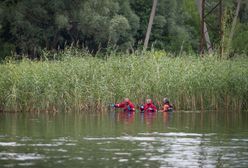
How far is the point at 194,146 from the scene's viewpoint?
20297 millimetres

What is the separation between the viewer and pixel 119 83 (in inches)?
1250

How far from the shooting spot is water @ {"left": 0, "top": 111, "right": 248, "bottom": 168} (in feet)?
58.1

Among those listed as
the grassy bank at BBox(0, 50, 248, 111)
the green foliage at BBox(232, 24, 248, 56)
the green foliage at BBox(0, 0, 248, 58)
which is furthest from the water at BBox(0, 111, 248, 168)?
the green foliage at BBox(232, 24, 248, 56)

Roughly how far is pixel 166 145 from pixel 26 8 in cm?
3983

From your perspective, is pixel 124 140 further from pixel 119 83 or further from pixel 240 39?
pixel 240 39

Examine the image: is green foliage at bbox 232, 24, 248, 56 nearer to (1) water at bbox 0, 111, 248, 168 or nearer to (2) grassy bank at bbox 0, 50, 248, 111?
(2) grassy bank at bbox 0, 50, 248, 111

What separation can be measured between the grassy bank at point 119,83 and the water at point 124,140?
0.84 m

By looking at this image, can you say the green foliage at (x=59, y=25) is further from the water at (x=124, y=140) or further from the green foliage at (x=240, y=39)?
the water at (x=124, y=140)

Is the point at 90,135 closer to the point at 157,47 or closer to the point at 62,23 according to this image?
the point at 62,23

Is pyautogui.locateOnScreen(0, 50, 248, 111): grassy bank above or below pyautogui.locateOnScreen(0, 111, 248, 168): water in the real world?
above

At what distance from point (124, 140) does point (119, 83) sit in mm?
10164

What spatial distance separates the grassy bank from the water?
2.76 ft

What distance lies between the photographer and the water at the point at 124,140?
17.7 metres

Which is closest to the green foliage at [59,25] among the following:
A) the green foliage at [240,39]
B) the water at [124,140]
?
the green foliage at [240,39]
